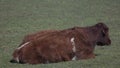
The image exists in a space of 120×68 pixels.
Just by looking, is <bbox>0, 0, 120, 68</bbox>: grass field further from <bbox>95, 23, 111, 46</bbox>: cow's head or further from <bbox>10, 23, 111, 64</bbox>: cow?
<bbox>95, 23, 111, 46</bbox>: cow's head

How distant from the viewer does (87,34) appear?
1073 cm

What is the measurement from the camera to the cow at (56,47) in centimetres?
1008

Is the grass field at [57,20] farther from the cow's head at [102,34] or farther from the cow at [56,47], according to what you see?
the cow's head at [102,34]

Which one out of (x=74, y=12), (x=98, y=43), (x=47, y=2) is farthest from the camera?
(x=47, y=2)

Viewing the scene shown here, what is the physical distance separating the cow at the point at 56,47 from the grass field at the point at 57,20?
189 mm

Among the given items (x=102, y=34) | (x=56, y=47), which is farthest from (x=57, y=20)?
(x=56, y=47)

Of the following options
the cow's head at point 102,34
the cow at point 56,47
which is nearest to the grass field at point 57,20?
the cow at point 56,47

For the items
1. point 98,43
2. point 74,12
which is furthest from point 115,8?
point 98,43

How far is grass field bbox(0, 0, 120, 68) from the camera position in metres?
10.3

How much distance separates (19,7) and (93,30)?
11268 millimetres

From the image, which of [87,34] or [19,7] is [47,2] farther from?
[87,34]

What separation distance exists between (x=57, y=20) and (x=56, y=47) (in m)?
7.85

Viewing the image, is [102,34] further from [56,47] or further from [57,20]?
[57,20]

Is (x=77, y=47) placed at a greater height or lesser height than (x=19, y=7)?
greater
